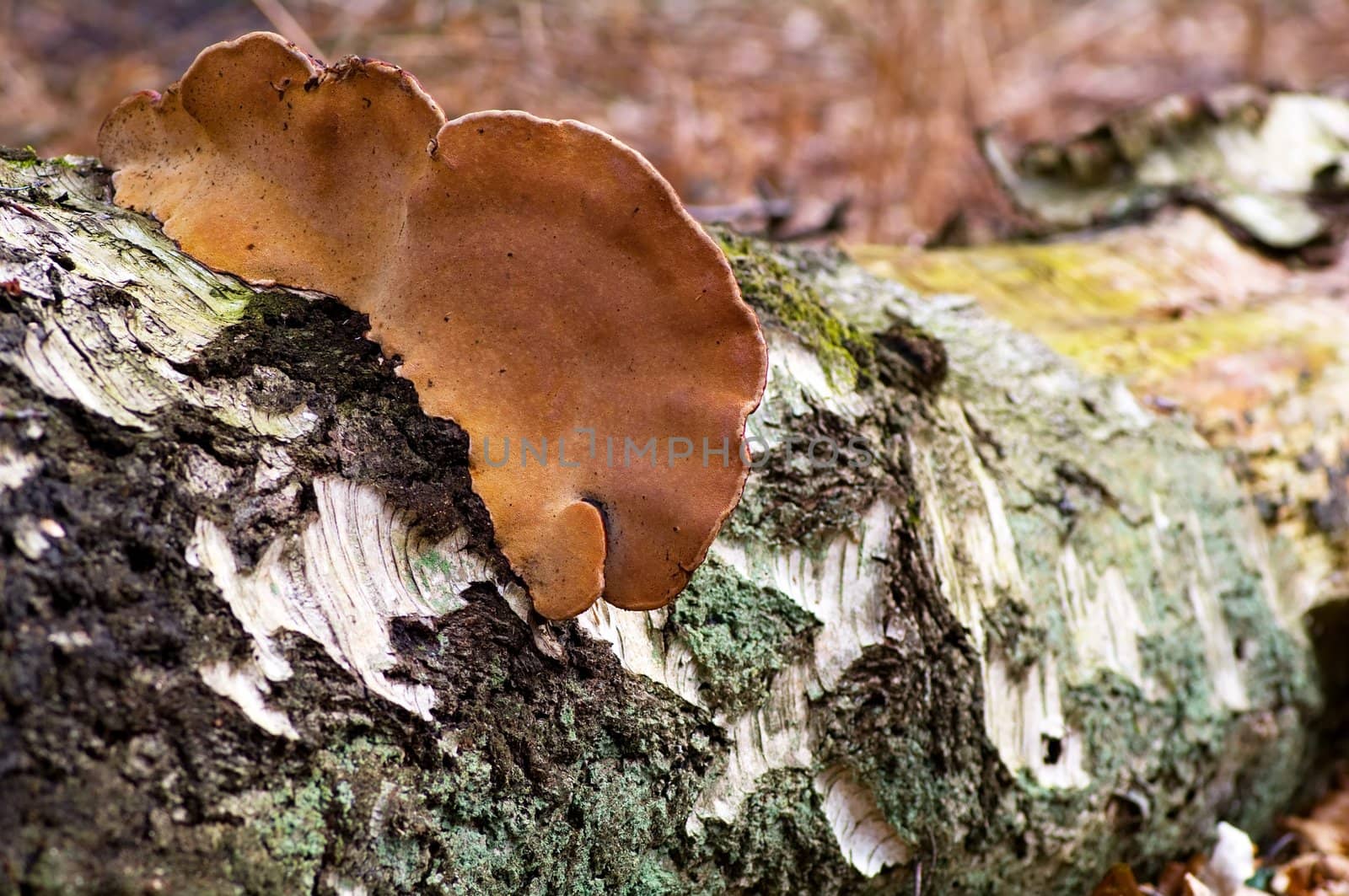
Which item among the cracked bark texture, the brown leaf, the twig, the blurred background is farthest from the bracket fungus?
the twig

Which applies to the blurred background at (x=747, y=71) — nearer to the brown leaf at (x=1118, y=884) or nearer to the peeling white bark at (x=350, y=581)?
the brown leaf at (x=1118, y=884)

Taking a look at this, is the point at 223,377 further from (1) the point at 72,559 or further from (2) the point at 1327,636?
(2) the point at 1327,636

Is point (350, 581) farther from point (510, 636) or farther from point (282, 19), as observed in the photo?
point (282, 19)

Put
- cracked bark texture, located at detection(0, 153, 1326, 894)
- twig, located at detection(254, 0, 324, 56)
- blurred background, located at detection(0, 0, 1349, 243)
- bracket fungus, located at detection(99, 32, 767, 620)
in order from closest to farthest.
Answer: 1. cracked bark texture, located at detection(0, 153, 1326, 894)
2. bracket fungus, located at detection(99, 32, 767, 620)
3. twig, located at detection(254, 0, 324, 56)
4. blurred background, located at detection(0, 0, 1349, 243)

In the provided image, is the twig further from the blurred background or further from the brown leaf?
the brown leaf

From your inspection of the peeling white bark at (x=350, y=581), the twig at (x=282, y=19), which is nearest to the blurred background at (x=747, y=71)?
the twig at (x=282, y=19)

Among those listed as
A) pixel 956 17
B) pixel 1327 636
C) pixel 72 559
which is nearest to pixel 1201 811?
pixel 1327 636
